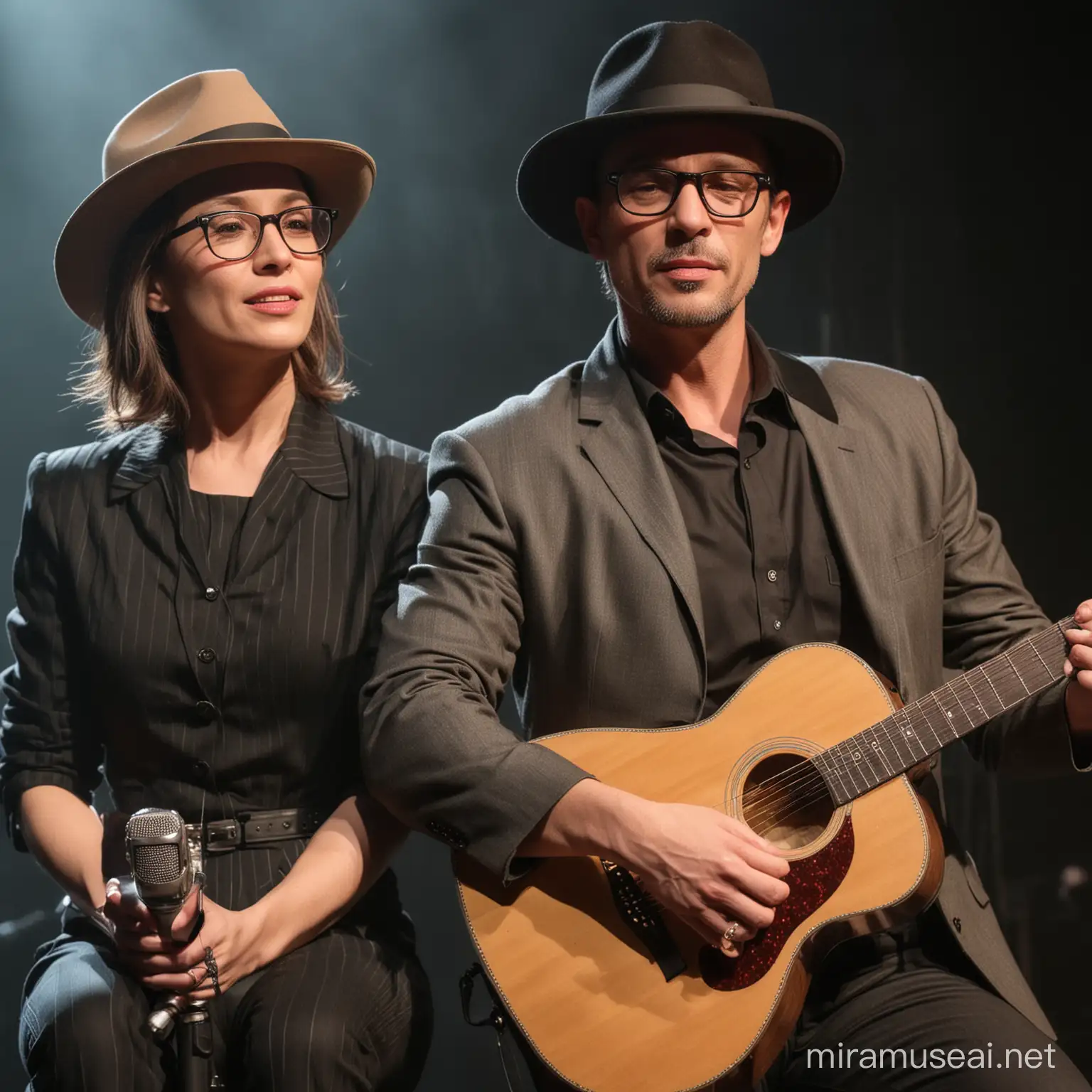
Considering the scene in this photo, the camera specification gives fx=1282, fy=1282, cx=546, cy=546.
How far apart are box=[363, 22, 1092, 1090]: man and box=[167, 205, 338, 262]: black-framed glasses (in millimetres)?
479

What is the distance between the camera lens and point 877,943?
2.31 metres

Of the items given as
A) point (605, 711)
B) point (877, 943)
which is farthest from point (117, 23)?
point (877, 943)

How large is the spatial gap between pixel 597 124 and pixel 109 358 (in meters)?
1.21

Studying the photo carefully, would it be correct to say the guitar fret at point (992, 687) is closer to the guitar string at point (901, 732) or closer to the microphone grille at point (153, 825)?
the guitar string at point (901, 732)

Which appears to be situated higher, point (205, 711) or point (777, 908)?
point (205, 711)

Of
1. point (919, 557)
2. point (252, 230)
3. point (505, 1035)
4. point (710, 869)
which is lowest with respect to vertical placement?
point (505, 1035)

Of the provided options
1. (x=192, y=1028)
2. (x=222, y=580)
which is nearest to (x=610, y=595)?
(x=222, y=580)

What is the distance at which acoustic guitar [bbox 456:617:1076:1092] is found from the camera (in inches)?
83.0

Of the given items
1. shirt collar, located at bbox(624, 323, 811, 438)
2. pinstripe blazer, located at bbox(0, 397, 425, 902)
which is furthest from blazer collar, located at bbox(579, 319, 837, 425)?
pinstripe blazer, located at bbox(0, 397, 425, 902)

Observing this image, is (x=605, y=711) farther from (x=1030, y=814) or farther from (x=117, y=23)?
(x=117, y=23)

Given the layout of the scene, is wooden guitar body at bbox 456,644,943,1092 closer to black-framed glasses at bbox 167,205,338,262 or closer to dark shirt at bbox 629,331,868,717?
dark shirt at bbox 629,331,868,717

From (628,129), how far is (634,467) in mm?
688

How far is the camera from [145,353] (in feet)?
9.25

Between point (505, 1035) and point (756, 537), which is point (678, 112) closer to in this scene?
point (756, 537)
